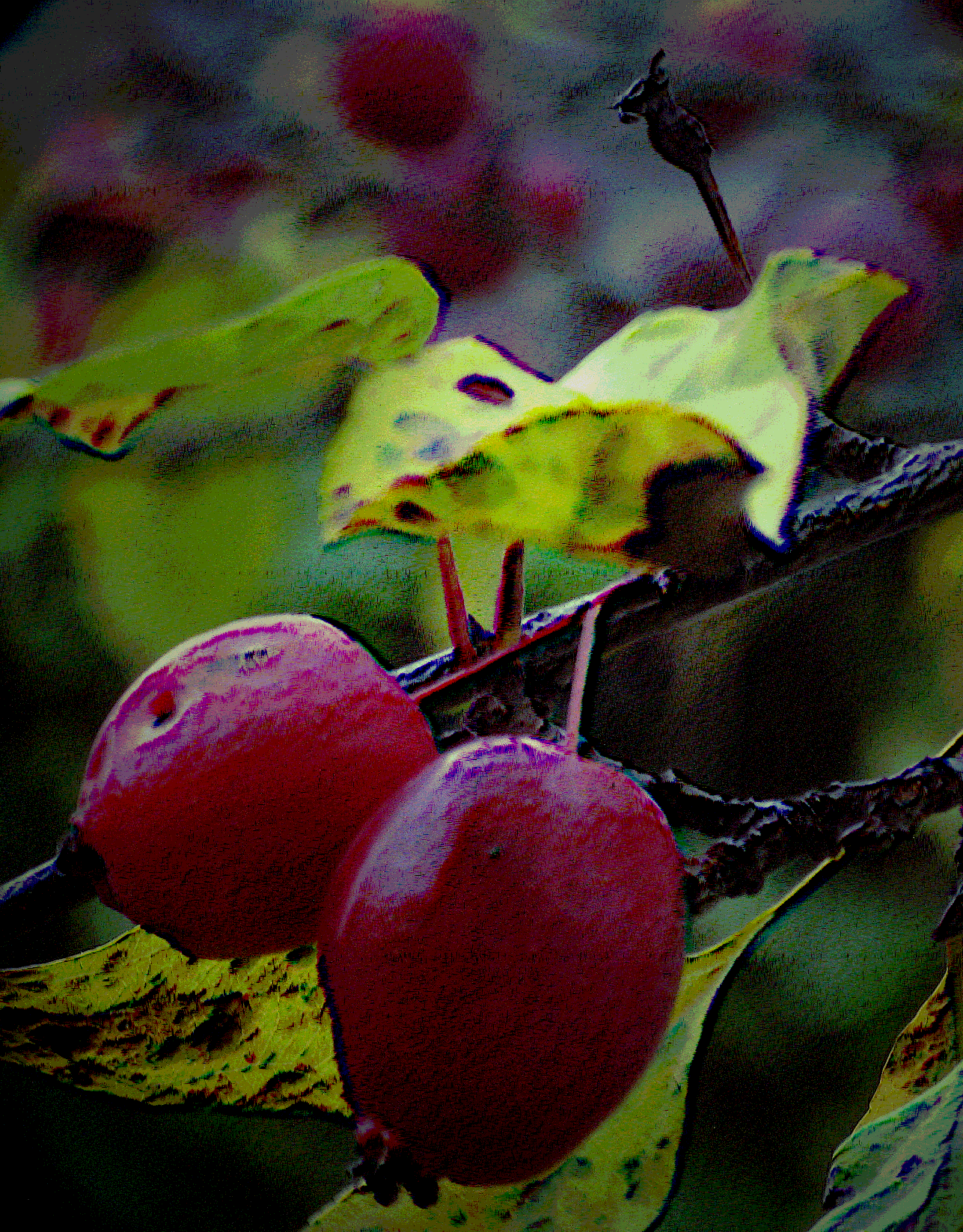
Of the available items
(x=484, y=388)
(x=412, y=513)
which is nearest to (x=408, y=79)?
(x=484, y=388)

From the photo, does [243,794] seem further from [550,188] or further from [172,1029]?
[550,188]

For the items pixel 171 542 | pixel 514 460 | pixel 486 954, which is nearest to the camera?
pixel 486 954

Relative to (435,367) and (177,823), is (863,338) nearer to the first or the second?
(435,367)

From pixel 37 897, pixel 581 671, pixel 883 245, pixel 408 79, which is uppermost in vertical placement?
pixel 408 79

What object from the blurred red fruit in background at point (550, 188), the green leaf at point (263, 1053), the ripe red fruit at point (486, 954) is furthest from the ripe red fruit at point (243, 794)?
the blurred red fruit in background at point (550, 188)

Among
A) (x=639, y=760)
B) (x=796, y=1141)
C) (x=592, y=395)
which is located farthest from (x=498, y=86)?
(x=796, y=1141)

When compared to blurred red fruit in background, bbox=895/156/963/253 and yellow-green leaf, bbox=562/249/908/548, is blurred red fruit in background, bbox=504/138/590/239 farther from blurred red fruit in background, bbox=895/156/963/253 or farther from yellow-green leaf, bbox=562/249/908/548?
blurred red fruit in background, bbox=895/156/963/253

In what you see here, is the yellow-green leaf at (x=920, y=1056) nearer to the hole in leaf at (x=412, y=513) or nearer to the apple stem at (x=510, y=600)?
the apple stem at (x=510, y=600)
